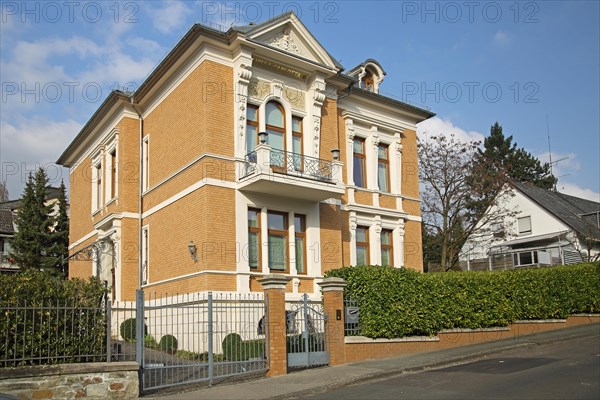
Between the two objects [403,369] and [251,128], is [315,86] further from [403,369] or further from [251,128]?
[403,369]

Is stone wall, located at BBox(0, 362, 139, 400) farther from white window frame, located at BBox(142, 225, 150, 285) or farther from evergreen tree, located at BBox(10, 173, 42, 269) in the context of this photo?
evergreen tree, located at BBox(10, 173, 42, 269)

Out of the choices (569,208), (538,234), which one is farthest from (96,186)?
(569,208)

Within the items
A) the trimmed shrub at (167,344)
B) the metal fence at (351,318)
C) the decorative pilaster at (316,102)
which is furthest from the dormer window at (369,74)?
the trimmed shrub at (167,344)

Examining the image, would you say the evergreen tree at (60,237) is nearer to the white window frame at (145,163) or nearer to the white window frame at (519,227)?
the white window frame at (145,163)

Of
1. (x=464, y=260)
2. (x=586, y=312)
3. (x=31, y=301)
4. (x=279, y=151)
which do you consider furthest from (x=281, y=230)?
(x=464, y=260)

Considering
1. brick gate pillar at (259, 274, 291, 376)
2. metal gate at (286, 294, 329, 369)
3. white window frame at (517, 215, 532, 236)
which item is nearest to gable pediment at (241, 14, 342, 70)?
brick gate pillar at (259, 274, 291, 376)

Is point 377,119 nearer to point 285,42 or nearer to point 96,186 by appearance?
point 285,42

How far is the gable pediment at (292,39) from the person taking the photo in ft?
64.2

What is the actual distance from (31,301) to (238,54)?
1050 cm

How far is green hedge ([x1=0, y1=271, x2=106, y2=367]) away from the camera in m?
10.6

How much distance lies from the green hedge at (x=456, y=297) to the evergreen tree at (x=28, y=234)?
23139 mm

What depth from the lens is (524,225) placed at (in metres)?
40.0

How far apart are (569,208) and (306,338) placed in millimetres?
31509

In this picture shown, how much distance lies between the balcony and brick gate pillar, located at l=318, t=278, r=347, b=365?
3.99 meters
